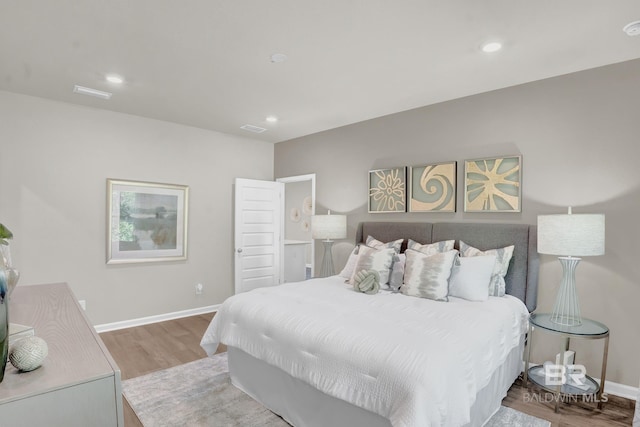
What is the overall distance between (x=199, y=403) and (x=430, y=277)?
80.3 inches

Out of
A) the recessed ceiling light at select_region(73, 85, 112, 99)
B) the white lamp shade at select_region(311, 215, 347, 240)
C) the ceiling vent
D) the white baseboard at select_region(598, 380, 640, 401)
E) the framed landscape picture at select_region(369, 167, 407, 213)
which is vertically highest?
the recessed ceiling light at select_region(73, 85, 112, 99)

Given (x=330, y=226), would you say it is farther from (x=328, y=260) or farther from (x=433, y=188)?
(x=433, y=188)

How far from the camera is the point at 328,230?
14.4ft

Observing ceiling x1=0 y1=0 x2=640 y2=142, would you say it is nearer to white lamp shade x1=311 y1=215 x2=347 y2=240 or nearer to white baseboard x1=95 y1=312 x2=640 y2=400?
white lamp shade x1=311 y1=215 x2=347 y2=240

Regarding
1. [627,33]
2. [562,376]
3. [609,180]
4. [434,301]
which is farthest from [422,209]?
[627,33]

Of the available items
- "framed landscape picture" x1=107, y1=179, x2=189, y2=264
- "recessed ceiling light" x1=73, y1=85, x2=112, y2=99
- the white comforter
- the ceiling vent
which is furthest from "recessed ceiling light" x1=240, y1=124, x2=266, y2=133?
the white comforter

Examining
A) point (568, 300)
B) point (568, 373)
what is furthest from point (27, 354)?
point (568, 373)

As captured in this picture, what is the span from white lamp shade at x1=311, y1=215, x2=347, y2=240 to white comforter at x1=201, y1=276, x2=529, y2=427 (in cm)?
138

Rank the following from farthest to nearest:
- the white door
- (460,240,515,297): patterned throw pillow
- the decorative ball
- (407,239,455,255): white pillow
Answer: the white door
(407,239,455,255): white pillow
(460,240,515,297): patterned throw pillow
the decorative ball

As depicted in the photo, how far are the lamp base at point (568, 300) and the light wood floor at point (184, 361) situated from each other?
61 cm

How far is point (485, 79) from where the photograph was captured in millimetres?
3113

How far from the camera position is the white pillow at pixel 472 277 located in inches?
112

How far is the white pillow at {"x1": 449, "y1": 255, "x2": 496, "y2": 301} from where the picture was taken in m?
2.85

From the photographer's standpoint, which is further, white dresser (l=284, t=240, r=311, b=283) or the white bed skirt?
white dresser (l=284, t=240, r=311, b=283)
